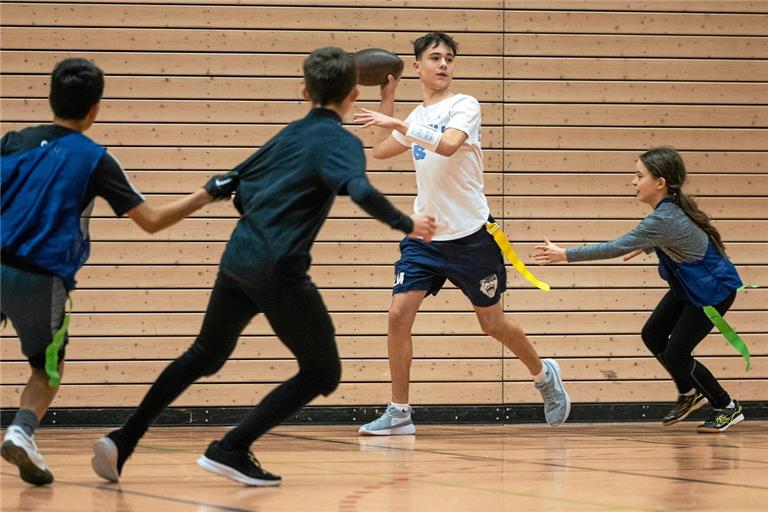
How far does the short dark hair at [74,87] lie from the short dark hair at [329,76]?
30.0 inches

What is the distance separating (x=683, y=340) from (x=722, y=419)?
54 centimetres

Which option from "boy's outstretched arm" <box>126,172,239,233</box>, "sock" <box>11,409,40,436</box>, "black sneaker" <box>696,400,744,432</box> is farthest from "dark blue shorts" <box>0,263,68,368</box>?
"black sneaker" <box>696,400,744,432</box>

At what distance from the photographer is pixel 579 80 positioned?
795 centimetres

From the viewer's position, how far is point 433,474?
4711 mm

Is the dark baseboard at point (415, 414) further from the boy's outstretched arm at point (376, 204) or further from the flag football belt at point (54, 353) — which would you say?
the boy's outstretched arm at point (376, 204)

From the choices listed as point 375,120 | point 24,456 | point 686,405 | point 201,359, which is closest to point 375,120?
point 375,120

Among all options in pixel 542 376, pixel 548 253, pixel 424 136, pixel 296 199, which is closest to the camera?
pixel 296 199

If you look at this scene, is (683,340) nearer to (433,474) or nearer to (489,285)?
(489,285)

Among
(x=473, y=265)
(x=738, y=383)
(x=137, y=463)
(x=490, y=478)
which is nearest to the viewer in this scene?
(x=490, y=478)

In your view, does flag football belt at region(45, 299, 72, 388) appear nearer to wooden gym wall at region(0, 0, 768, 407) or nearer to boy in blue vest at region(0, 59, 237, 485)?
boy in blue vest at region(0, 59, 237, 485)

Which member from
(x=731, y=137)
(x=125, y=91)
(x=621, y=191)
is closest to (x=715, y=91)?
(x=731, y=137)

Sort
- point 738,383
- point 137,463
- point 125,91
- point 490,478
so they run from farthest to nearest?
point 738,383 → point 125,91 → point 137,463 → point 490,478

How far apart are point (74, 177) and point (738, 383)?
17.7 feet

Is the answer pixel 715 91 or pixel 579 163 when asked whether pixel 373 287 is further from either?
pixel 715 91
